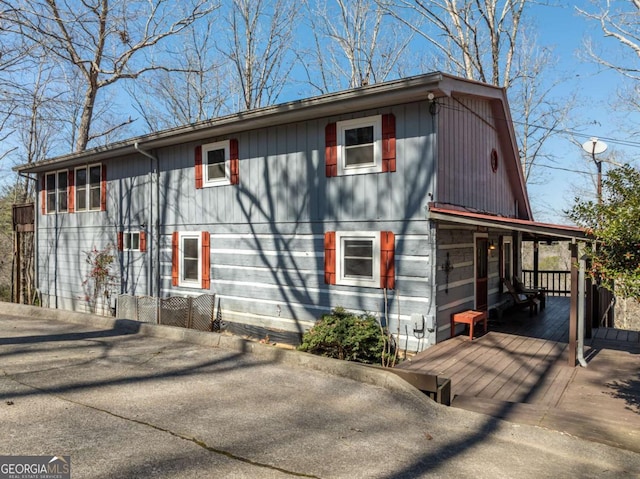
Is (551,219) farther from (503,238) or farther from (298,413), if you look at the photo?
(298,413)

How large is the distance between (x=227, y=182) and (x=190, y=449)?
751cm

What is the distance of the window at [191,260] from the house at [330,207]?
37 millimetres

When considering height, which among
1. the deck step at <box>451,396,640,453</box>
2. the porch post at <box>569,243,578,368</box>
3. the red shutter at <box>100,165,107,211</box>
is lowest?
the deck step at <box>451,396,640,453</box>

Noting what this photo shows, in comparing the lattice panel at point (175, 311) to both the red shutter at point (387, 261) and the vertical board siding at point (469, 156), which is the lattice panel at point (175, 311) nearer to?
the red shutter at point (387, 261)

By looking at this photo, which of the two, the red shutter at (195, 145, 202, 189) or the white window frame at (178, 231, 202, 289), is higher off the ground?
the red shutter at (195, 145, 202, 189)

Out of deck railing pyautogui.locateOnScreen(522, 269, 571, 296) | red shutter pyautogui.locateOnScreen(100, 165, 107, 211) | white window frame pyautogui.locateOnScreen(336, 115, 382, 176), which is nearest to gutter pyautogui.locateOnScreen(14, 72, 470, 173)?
white window frame pyautogui.locateOnScreen(336, 115, 382, 176)

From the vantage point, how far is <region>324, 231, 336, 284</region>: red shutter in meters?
8.38

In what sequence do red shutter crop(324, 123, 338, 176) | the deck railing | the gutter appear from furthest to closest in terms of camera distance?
the deck railing → red shutter crop(324, 123, 338, 176) → the gutter

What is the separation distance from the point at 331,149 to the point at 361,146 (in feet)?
2.06

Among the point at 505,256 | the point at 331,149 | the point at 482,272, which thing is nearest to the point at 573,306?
the point at 482,272

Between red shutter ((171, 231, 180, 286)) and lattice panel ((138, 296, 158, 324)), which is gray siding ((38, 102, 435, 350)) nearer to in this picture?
red shutter ((171, 231, 180, 286))

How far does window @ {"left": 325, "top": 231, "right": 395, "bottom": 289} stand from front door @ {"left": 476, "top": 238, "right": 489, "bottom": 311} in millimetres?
2936

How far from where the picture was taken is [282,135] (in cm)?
917

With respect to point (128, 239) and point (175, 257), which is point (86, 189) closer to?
point (128, 239)
